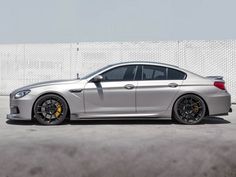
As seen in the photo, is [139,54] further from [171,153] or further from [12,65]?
[171,153]

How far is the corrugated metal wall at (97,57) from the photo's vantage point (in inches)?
537

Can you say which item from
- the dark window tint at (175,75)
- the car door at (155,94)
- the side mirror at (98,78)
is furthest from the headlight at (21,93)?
the dark window tint at (175,75)

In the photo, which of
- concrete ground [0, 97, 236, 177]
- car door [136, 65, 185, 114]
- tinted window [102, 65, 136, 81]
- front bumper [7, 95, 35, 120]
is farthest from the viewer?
tinted window [102, 65, 136, 81]

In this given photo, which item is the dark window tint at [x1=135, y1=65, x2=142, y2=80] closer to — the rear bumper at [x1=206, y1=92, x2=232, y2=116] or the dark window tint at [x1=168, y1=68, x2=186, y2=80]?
the dark window tint at [x1=168, y1=68, x2=186, y2=80]

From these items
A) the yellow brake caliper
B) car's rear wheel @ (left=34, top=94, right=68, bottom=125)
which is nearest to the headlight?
car's rear wheel @ (left=34, top=94, right=68, bottom=125)

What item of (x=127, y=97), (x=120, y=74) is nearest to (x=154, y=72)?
(x=120, y=74)

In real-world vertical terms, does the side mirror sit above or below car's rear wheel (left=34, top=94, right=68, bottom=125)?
above

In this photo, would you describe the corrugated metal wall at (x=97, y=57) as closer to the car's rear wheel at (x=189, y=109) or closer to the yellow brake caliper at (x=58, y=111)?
the car's rear wheel at (x=189, y=109)

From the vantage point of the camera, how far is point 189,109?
24.4 feet

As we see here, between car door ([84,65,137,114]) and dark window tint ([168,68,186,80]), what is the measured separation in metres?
0.81

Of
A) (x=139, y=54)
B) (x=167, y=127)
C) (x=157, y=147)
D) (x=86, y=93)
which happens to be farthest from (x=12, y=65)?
(x=157, y=147)

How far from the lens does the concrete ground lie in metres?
4.17

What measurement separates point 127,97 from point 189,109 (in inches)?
54.5

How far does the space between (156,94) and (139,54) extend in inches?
289
